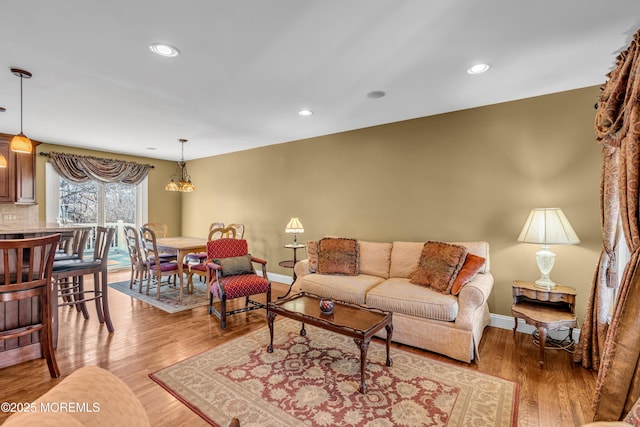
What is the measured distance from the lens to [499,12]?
72.6 inches

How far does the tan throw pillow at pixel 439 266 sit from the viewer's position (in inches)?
118

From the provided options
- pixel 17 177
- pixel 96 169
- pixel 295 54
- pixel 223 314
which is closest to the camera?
pixel 295 54

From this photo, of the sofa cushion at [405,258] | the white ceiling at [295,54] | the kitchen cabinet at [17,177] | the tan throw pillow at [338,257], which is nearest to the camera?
the white ceiling at [295,54]

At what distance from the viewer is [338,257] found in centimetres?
382

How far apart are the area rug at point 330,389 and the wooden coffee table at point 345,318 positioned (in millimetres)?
172

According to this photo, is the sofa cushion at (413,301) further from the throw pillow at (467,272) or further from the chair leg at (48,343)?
the chair leg at (48,343)

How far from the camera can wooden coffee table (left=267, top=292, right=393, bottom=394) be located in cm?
220

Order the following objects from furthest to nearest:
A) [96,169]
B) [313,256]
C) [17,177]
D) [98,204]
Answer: [98,204] < [96,169] < [17,177] < [313,256]

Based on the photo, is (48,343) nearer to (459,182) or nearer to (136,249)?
(136,249)

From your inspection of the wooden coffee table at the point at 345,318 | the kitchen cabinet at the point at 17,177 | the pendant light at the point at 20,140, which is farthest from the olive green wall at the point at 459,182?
the kitchen cabinet at the point at 17,177

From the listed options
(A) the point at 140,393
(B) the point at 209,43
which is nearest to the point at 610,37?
(B) the point at 209,43

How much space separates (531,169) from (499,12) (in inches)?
75.9

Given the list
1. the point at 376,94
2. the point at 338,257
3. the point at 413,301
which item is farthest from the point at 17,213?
the point at 413,301

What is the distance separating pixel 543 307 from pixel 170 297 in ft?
15.3
